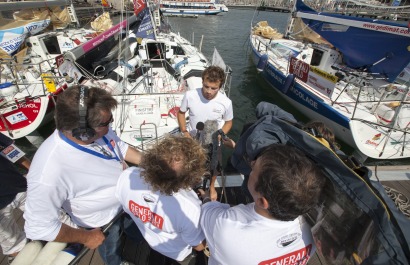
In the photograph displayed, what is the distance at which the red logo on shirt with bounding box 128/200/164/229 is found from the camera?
1421mm

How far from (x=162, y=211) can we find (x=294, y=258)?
88cm

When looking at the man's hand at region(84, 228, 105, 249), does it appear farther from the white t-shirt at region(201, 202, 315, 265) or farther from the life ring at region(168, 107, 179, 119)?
the life ring at region(168, 107, 179, 119)

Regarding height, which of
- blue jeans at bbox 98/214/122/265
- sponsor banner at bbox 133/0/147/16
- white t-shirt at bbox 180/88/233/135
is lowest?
blue jeans at bbox 98/214/122/265

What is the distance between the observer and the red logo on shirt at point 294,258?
3.94 ft

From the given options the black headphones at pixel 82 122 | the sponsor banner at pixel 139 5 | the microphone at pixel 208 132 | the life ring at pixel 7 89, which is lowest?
the life ring at pixel 7 89

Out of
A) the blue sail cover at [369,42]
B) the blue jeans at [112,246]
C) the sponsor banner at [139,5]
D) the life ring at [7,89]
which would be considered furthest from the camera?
the blue sail cover at [369,42]

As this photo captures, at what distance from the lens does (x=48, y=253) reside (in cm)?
163

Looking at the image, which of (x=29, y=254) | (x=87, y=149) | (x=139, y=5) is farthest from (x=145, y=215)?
(x=139, y=5)

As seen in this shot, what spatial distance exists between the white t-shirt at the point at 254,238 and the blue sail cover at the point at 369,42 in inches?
338

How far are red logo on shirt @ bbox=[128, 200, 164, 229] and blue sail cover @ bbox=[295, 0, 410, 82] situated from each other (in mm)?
9079

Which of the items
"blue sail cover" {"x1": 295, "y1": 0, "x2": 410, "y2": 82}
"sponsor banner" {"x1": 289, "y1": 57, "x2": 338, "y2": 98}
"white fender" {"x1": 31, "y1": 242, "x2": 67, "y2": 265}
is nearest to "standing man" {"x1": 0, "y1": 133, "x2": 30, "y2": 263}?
"white fender" {"x1": 31, "y1": 242, "x2": 67, "y2": 265}

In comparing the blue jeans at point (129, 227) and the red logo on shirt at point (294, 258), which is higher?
the red logo on shirt at point (294, 258)

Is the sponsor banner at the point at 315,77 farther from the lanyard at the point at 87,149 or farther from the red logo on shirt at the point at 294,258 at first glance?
the lanyard at the point at 87,149

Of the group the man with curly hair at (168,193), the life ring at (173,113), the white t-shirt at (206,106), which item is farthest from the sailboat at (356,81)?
the man with curly hair at (168,193)
